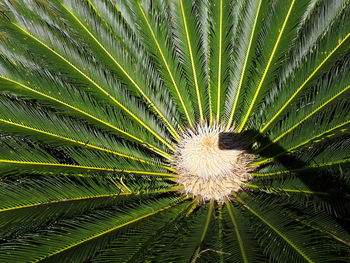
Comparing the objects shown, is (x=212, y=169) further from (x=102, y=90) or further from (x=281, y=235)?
(x=102, y=90)

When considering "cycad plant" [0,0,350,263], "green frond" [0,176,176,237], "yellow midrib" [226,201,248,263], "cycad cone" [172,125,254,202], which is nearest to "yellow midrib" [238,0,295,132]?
"cycad plant" [0,0,350,263]

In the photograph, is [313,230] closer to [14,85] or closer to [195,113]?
[195,113]

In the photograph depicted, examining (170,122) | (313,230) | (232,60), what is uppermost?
(232,60)

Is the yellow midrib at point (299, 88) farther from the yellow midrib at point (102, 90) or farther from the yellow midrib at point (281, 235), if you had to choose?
the yellow midrib at point (102, 90)

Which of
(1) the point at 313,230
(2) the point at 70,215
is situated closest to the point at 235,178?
(1) the point at 313,230

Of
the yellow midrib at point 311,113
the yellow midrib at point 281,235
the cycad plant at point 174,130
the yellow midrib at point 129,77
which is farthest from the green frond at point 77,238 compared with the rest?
the yellow midrib at point 311,113

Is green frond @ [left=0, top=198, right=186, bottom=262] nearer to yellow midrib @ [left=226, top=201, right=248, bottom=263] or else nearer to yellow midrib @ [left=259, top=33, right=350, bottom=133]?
yellow midrib @ [left=226, top=201, right=248, bottom=263]
